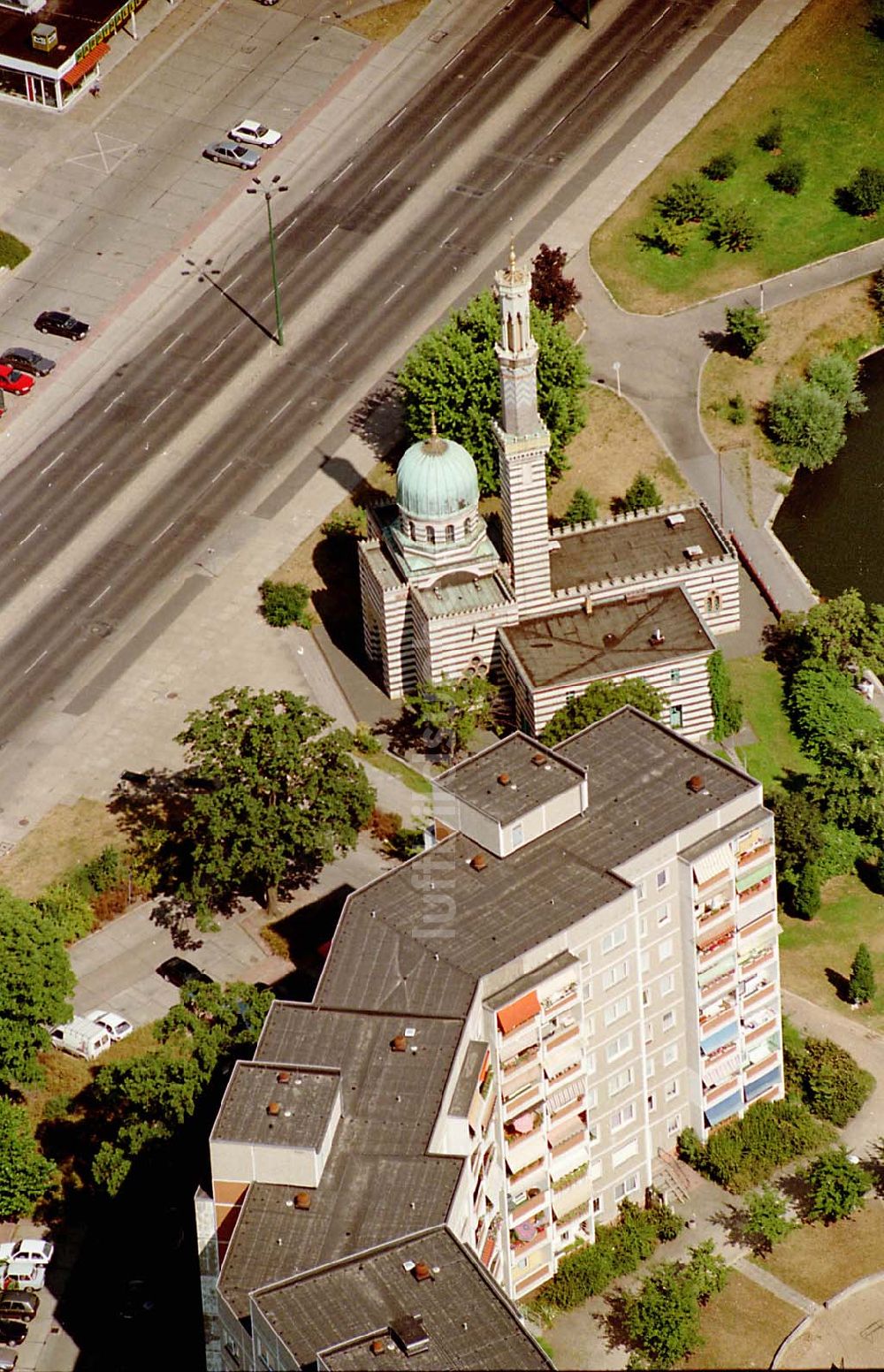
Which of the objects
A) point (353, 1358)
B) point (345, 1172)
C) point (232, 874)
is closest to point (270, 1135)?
point (345, 1172)

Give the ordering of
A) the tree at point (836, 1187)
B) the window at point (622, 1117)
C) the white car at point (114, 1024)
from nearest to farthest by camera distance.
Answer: the window at point (622, 1117) → the tree at point (836, 1187) → the white car at point (114, 1024)

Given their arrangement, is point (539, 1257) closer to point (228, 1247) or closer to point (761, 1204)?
point (761, 1204)

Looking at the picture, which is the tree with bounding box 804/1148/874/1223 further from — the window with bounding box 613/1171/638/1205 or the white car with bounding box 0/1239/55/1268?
the white car with bounding box 0/1239/55/1268

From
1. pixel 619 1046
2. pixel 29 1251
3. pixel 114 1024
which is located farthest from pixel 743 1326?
pixel 114 1024

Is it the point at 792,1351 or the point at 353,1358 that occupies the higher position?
the point at 353,1358

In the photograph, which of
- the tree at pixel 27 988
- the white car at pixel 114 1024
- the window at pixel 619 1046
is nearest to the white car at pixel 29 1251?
the tree at pixel 27 988

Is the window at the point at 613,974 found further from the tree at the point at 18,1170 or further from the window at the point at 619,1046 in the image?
the tree at the point at 18,1170
